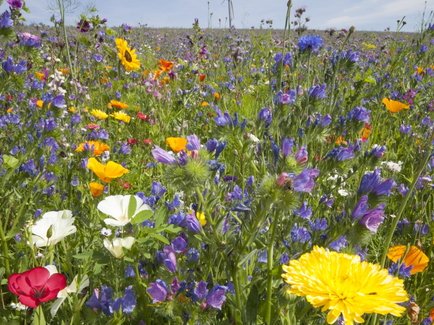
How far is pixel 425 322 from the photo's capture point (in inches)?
59.9

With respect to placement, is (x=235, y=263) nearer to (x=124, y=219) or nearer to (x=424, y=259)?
(x=124, y=219)

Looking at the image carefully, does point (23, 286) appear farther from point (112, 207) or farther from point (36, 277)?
point (112, 207)

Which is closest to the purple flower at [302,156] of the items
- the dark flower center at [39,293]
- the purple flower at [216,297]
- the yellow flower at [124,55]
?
the purple flower at [216,297]

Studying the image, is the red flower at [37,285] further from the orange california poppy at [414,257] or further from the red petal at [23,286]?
the orange california poppy at [414,257]

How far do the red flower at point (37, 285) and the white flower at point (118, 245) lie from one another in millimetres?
137

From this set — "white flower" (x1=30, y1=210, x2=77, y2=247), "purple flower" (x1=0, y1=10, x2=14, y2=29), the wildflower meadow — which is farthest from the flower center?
"white flower" (x1=30, y1=210, x2=77, y2=247)

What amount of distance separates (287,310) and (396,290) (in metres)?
0.37

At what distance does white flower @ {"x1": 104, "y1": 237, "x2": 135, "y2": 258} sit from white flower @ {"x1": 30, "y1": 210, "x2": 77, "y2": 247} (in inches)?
4.8

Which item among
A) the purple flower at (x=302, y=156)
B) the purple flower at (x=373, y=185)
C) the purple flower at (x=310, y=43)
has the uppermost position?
the purple flower at (x=310, y=43)

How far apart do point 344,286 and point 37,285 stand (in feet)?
2.38

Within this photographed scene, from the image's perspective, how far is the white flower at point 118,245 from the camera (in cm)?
116

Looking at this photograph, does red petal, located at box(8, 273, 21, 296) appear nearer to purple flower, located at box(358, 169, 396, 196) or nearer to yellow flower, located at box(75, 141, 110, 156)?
purple flower, located at box(358, 169, 396, 196)

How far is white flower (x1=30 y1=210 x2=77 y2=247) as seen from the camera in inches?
48.7

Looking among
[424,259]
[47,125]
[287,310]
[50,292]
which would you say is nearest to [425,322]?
[424,259]
